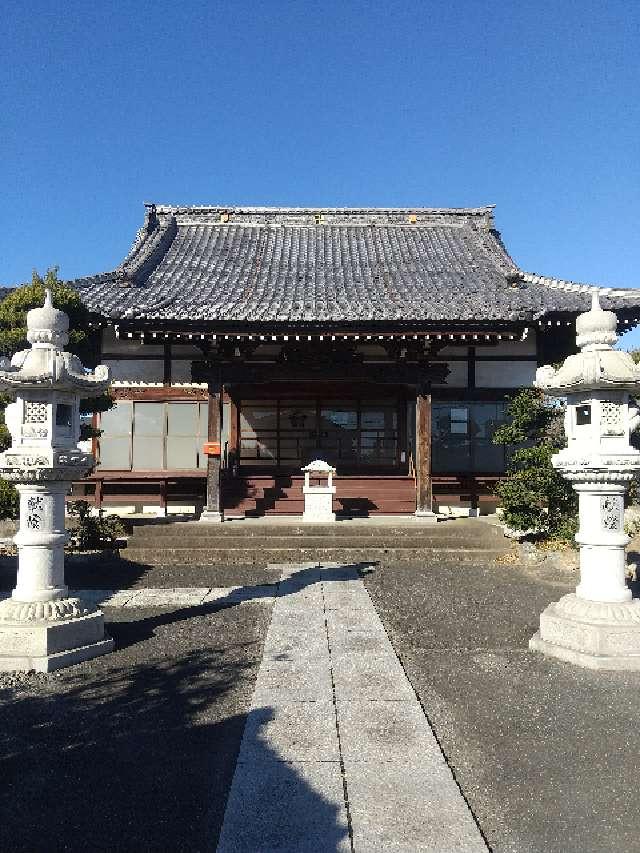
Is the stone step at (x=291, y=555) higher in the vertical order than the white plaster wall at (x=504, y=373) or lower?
lower

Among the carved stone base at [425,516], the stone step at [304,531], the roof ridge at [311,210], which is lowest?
the stone step at [304,531]

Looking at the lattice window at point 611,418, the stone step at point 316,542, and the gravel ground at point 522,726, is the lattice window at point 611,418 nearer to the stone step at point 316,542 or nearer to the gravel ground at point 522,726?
the gravel ground at point 522,726

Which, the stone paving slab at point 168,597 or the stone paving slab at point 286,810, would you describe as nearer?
the stone paving slab at point 286,810

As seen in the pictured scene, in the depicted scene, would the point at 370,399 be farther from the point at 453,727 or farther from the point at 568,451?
the point at 453,727

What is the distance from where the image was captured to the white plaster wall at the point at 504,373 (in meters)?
14.2

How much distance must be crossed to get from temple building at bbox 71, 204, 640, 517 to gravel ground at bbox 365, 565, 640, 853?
6.28m

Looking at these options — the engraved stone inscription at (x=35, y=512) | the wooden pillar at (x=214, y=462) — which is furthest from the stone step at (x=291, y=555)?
the engraved stone inscription at (x=35, y=512)

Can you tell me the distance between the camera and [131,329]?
480 inches

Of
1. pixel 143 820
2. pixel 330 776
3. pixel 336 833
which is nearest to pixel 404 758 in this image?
pixel 330 776

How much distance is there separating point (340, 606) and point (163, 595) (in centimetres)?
257

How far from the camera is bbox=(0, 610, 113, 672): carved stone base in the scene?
4738mm

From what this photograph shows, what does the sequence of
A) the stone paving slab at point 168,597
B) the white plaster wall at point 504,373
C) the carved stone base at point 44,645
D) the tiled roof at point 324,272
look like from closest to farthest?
1. the carved stone base at point 44,645
2. the stone paving slab at point 168,597
3. the tiled roof at point 324,272
4. the white plaster wall at point 504,373

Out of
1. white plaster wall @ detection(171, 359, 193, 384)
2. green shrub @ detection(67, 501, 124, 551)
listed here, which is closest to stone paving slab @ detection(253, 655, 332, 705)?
green shrub @ detection(67, 501, 124, 551)

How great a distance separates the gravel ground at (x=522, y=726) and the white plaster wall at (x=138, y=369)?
9.68m
